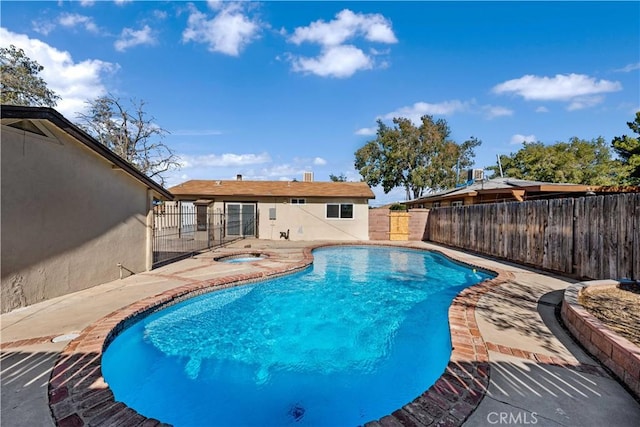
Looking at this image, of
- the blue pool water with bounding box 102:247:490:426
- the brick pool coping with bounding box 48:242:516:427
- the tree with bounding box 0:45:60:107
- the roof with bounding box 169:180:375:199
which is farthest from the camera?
the tree with bounding box 0:45:60:107

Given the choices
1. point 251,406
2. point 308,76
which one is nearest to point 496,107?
point 308,76

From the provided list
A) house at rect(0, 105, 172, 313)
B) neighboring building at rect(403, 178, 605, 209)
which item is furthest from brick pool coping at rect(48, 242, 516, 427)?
neighboring building at rect(403, 178, 605, 209)

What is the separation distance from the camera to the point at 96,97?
918 inches

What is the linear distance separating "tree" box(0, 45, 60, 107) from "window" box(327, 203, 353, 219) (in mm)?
21234

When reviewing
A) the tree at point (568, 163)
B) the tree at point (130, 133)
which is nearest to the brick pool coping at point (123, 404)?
the tree at point (130, 133)

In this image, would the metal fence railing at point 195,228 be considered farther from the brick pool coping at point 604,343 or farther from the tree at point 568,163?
the tree at point 568,163

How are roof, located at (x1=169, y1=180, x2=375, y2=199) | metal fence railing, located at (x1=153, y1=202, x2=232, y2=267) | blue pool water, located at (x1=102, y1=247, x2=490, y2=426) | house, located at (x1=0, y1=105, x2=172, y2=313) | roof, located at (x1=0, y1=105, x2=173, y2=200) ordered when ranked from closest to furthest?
blue pool water, located at (x1=102, y1=247, x2=490, y2=426), roof, located at (x1=0, y1=105, x2=173, y2=200), house, located at (x1=0, y1=105, x2=172, y2=313), metal fence railing, located at (x1=153, y1=202, x2=232, y2=267), roof, located at (x1=169, y1=180, x2=375, y2=199)

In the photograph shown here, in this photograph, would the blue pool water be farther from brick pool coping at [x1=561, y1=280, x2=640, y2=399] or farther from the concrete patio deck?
brick pool coping at [x1=561, y1=280, x2=640, y2=399]

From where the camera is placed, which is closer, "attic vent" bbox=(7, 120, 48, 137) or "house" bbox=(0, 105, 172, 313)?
"house" bbox=(0, 105, 172, 313)

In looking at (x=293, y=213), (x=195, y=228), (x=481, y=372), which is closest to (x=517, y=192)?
(x=293, y=213)

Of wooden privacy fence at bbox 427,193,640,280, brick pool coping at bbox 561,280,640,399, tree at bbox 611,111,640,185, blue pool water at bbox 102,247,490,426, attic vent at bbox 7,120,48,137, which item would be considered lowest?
blue pool water at bbox 102,247,490,426

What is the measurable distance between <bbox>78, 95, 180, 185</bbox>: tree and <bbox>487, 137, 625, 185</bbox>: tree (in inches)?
1421

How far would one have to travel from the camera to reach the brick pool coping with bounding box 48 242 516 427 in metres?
2.43

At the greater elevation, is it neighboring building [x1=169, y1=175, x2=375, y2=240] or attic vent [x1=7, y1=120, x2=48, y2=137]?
attic vent [x1=7, y1=120, x2=48, y2=137]
